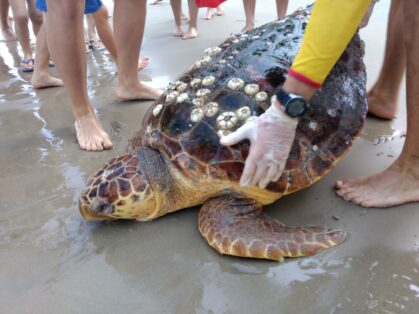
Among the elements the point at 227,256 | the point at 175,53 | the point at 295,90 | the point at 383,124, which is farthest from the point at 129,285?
the point at 175,53

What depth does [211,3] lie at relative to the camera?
12.4 feet

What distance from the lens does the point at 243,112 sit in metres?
1.30

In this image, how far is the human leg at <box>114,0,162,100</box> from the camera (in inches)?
84.5

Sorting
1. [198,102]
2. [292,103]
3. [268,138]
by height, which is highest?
[292,103]

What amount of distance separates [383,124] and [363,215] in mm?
768

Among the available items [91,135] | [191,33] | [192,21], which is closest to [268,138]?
[91,135]

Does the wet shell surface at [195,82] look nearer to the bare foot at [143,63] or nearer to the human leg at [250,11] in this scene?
the bare foot at [143,63]

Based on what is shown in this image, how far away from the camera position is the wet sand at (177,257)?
3.39 feet

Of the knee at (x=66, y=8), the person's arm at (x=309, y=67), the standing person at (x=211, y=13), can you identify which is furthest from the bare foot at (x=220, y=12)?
the person's arm at (x=309, y=67)

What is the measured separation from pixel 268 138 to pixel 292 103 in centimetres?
11

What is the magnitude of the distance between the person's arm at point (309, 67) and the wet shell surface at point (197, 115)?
1.21 feet

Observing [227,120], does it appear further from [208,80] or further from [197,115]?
[208,80]

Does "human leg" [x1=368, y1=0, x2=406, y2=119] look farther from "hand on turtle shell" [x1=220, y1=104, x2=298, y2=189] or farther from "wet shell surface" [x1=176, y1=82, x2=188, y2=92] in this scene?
"hand on turtle shell" [x1=220, y1=104, x2=298, y2=189]

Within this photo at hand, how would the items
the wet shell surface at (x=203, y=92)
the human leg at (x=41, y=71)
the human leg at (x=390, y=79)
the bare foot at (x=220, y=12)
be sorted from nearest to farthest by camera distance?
1. the wet shell surface at (x=203, y=92)
2. the human leg at (x=390, y=79)
3. the human leg at (x=41, y=71)
4. the bare foot at (x=220, y=12)
